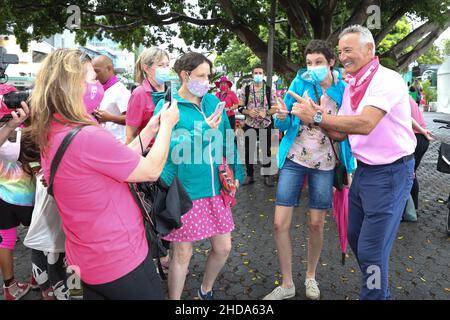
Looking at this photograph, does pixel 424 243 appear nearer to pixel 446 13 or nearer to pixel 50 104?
pixel 50 104

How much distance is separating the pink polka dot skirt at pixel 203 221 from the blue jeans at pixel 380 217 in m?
0.94

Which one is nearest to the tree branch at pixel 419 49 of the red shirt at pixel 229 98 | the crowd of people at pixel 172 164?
the red shirt at pixel 229 98

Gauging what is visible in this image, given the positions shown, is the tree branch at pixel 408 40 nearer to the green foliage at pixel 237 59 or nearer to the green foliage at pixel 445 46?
the green foliage at pixel 237 59

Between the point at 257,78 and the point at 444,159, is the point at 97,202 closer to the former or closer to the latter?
the point at 444,159

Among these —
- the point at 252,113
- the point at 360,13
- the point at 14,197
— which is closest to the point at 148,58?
the point at 14,197

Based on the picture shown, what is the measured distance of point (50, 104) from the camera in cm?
180

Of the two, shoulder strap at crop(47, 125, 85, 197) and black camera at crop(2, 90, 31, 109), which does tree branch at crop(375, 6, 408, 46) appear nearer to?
black camera at crop(2, 90, 31, 109)

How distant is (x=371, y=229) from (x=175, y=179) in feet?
4.07

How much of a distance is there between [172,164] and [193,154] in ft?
0.53

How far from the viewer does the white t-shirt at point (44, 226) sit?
2925 millimetres

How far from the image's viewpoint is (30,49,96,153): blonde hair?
1.79m

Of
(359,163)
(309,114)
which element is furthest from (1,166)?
(359,163)

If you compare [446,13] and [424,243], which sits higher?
[446,13]

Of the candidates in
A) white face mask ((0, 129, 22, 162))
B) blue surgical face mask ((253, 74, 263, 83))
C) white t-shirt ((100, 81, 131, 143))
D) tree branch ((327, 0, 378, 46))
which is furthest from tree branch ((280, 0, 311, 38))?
white face mask ((0, 129, 22, 162))
